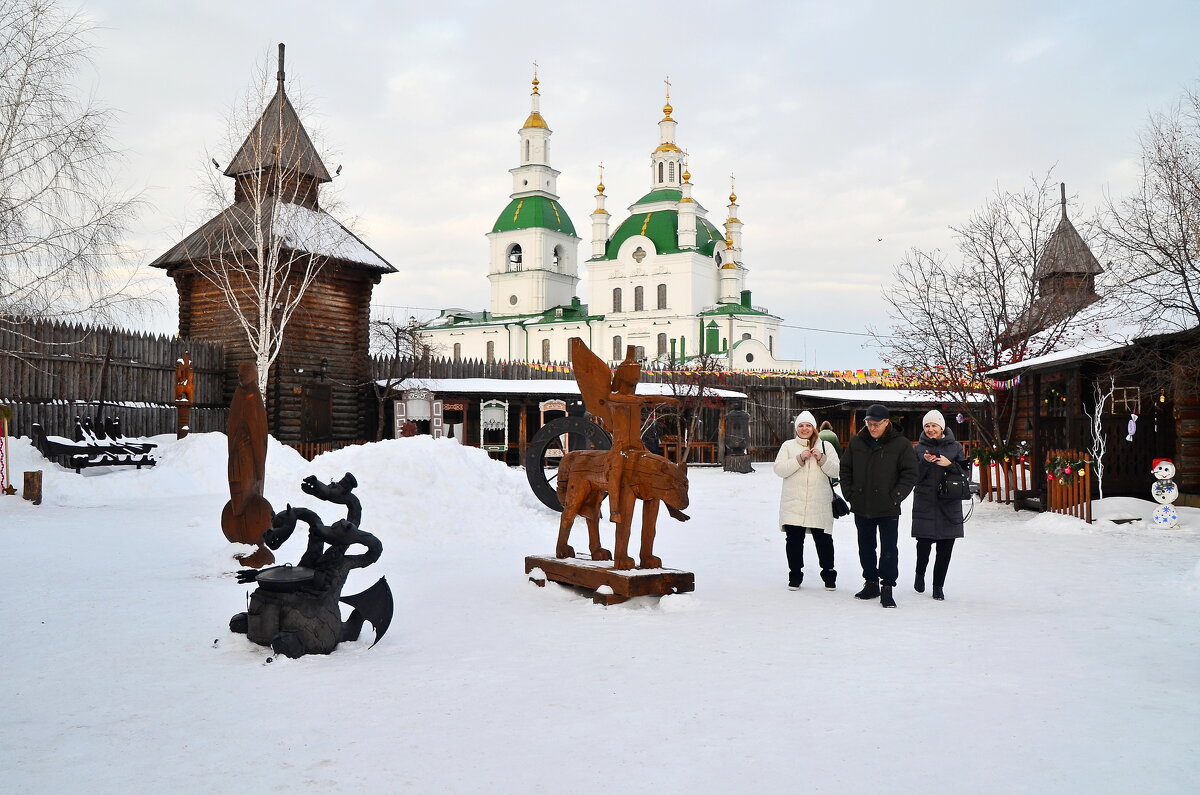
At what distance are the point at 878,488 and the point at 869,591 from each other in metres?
0.83

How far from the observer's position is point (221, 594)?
6953mm

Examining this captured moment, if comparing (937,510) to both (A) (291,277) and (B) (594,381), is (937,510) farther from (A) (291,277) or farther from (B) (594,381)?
(A) (291,277)

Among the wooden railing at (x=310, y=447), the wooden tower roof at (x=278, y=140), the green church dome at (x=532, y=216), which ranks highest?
the green church dome at (x=532, y=216)

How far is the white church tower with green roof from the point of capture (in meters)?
69.7

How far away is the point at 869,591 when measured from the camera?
23.1 ft

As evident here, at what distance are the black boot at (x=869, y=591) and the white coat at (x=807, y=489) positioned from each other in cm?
53

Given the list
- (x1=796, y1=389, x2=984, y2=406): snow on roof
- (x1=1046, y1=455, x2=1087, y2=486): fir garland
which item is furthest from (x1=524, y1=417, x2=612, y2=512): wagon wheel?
(x1=796, y1=389, x2=984, y2=406): snow on roof

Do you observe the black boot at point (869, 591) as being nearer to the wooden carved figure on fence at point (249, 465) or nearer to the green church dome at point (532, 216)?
the wooden carved figure on fence at point (249, 465)

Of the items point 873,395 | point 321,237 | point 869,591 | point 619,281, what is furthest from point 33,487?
point 619,281

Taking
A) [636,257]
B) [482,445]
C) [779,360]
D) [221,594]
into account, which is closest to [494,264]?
[636,257]

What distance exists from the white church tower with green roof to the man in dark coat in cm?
6400

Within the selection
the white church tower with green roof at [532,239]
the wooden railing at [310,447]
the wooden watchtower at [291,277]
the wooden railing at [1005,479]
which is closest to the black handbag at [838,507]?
the wooden railing at [1005,479]

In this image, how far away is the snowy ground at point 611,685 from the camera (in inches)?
138

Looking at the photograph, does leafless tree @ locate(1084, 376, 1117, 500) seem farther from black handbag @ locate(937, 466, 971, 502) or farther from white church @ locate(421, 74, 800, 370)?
white church @ locate(421, 74, 800, 370)
